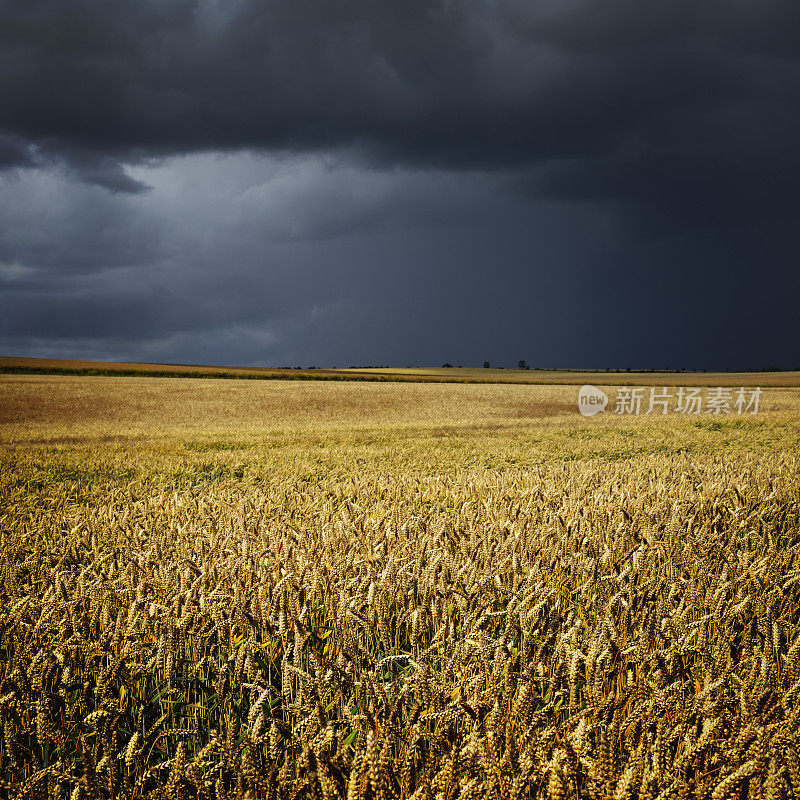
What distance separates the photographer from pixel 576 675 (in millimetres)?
1890

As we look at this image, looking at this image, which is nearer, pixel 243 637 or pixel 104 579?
pixel 243 637

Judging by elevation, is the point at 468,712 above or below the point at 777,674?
above

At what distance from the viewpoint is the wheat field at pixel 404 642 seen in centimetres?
151

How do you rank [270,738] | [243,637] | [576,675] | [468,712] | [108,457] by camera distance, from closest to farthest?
[270,738]
[468,712]
[576,675]
[243,637]
[108,457]

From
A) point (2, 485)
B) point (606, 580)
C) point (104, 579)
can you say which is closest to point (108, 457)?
point (2, 485)

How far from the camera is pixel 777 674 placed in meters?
2.17

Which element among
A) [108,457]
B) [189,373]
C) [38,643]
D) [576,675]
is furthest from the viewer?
[189,373]

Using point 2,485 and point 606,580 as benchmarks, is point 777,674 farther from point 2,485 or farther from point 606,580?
point 2,485

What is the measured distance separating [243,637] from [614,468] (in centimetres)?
621

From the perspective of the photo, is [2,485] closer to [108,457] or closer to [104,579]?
[108,457]

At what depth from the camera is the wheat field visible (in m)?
1.51

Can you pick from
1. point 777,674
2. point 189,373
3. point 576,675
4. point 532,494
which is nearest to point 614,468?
point 532,494

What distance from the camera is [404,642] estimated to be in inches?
104

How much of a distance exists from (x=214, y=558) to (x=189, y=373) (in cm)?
6021
